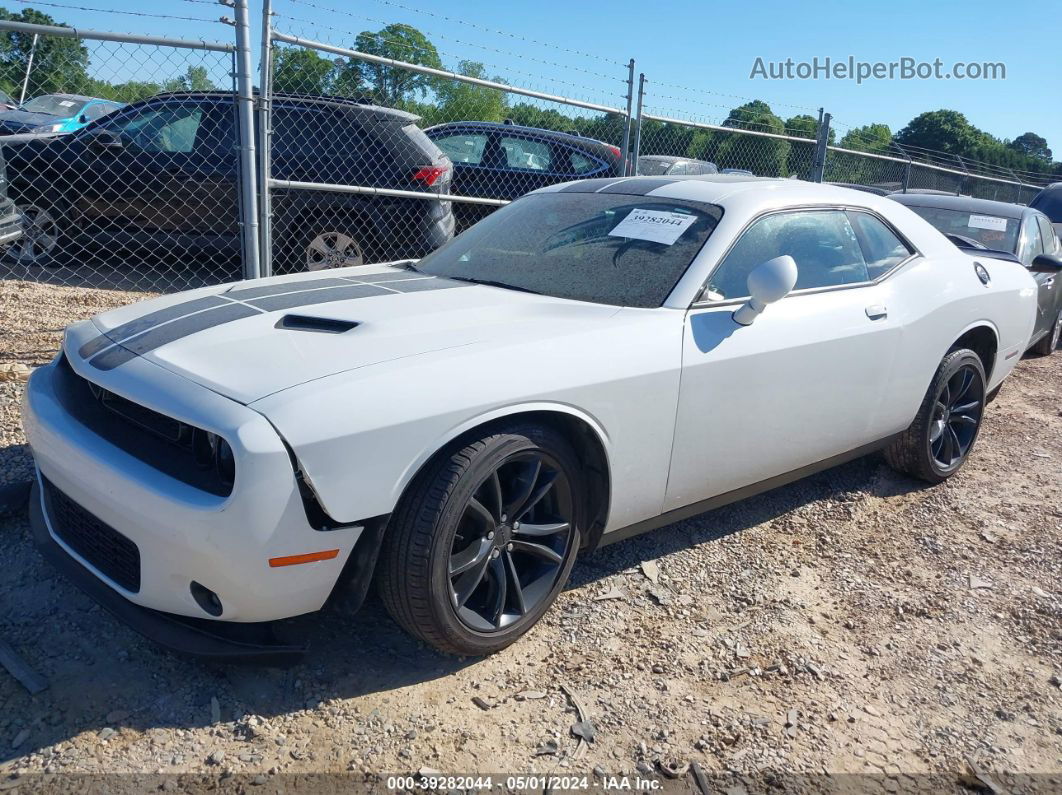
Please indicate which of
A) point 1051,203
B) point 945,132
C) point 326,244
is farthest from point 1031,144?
point 326,244

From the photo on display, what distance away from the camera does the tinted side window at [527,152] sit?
8.93 m

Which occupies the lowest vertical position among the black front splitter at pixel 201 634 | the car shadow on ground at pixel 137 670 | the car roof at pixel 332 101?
the car shadow on ground at pixel 137 670

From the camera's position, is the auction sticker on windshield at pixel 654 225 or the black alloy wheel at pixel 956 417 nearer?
the auction sticker on windshield at pixel 654 225

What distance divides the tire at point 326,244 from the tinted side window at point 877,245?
415cm

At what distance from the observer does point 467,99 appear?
780 centimetres

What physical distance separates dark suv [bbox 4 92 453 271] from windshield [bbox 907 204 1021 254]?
4134 millimetres

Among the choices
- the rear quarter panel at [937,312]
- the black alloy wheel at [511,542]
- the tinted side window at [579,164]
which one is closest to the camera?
the black alloy wheel at [511,542]

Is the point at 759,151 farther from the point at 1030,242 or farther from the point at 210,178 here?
the point at 210,178

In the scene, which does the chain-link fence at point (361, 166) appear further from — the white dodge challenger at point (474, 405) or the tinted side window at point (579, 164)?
the white dodge challenger at point (474, 405)

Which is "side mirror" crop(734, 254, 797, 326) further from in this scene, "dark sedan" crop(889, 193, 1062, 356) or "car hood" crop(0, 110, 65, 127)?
"car hood" crop(0, 110, 65, 127)

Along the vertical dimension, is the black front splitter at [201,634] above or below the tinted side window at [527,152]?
below

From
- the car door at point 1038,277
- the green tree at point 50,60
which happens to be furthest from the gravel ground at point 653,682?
the car door at point 1038,277

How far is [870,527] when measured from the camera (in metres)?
3.96

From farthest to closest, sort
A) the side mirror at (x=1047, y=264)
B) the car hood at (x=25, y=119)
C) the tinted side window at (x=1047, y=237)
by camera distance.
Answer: the car hood at (x=25, y=119)
the tinted side window at (x=1047, y=237)
the side mirror at (x=1047, y=264)
